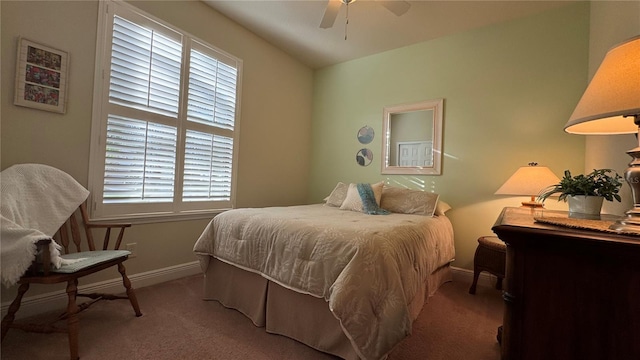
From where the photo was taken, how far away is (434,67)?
328cm

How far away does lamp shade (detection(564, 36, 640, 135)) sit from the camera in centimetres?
74

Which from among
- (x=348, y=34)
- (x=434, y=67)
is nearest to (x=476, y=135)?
(x=434, y=67)

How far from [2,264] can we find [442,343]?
2523 millimetres

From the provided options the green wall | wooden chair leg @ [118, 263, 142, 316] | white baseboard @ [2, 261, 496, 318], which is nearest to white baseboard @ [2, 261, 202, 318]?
white baseboard @ [2, 261, 496, 318]

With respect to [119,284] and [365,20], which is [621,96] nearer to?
[365,20]

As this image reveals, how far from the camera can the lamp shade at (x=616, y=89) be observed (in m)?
0.74

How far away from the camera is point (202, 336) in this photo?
1.74 metres

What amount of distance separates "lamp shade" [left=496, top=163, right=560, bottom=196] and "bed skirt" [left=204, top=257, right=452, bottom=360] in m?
1.09

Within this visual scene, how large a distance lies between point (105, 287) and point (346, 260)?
214cm

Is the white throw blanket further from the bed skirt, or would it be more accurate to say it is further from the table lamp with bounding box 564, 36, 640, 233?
the table lamp with bounding box 564, 36, 640, 233

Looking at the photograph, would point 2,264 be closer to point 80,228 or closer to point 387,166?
point 80,228

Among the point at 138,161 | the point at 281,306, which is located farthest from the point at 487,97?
the point at 138,161

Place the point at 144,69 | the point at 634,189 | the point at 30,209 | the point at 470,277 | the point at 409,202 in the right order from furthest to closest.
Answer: the point at 470,277 < the point at 409,202 < the point at 144,69 < the point at 30,209 < the point at 634,189

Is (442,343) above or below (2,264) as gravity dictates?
below
